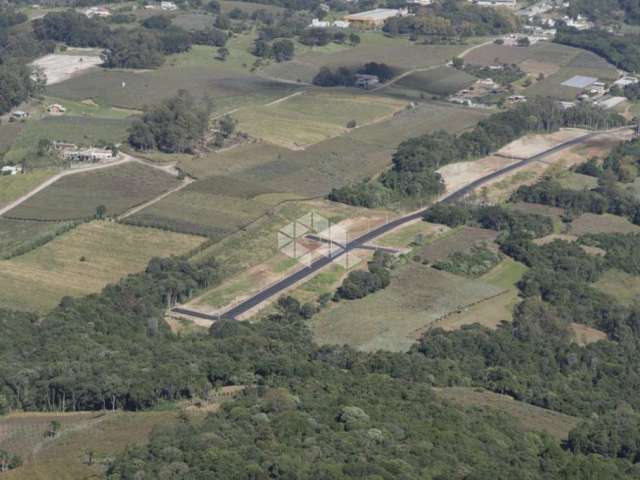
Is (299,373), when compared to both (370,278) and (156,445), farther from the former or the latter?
(370,278)

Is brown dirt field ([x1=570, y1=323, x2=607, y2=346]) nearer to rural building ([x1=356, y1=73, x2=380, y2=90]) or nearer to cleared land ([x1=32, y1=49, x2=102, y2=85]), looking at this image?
rural building ([x1=356, y1=73, x2=380, y2=90])

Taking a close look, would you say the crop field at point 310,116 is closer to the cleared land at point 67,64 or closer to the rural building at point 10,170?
the rural building at point 10,170

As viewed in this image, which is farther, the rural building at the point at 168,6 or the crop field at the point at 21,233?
the rural building at the point at 168,6

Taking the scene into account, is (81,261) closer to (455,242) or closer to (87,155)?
(87,155)

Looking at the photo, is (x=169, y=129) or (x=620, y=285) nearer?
(x=620, y=285)

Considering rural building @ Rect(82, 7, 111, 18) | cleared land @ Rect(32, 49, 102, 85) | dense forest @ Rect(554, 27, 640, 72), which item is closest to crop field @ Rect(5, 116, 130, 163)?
cleared land @ Rect(32, 49, 102, 85)

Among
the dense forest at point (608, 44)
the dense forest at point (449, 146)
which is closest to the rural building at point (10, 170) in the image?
the dense forest at point (449, 146)

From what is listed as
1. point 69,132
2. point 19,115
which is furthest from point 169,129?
point 19,115
